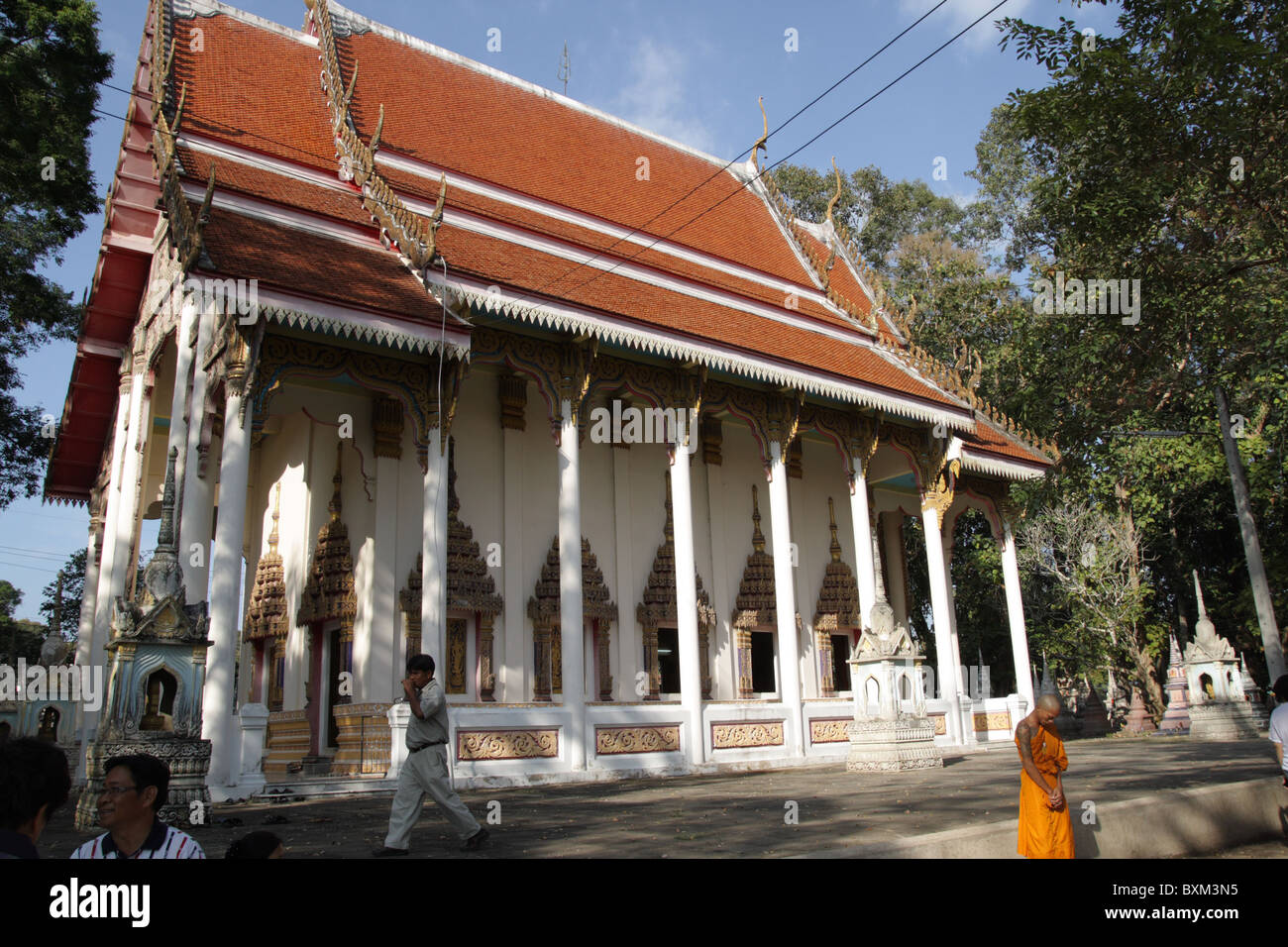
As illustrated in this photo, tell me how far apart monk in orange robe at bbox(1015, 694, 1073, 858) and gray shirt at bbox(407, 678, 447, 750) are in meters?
3.12

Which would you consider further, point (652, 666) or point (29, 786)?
point (652, 666)

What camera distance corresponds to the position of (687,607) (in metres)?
12.5

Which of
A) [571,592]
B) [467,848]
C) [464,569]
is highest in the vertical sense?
[464,569]

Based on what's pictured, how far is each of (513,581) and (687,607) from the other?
2.48 meters

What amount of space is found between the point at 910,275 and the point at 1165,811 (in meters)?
27.2

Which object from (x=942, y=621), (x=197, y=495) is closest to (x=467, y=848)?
(x=197, y=495)

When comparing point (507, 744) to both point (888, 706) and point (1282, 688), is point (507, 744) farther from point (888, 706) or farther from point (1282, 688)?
point (1282, 688)

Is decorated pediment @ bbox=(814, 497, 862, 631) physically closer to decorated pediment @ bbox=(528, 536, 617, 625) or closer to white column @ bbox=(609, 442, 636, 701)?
white column @ bbox=(609, 442, 636, 701)

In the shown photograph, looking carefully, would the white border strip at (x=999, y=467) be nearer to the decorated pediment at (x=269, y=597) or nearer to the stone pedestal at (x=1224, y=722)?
the stone pedestal at (x=1224, y=722)

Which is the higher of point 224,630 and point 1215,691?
point 224,630

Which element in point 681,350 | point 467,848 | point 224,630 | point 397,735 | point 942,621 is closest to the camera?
point 467,848

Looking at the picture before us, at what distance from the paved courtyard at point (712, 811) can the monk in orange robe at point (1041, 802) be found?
0.91 metres

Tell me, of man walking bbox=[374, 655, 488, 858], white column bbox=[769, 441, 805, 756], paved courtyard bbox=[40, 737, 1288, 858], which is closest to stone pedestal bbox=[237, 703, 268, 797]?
paved courtyard bbox=[40, 737, 1288, 858]

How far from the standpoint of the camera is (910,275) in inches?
1210
